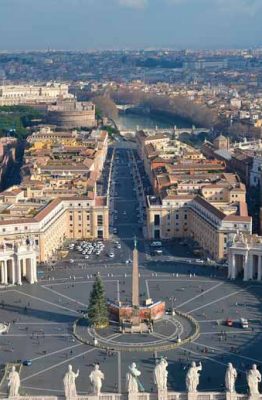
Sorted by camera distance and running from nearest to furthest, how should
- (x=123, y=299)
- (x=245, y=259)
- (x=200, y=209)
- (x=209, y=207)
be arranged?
(x=123, y=299), (x=245, y=259), (x=209, y=207), (x=200, y=209)

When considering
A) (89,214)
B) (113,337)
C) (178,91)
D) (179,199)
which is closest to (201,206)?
(179,199)

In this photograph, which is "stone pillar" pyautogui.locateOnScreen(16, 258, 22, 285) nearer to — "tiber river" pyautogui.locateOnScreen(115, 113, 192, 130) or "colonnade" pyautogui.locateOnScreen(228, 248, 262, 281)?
"colonnade" pyautogui.locateOnScreen(228, 248, 262, 281)

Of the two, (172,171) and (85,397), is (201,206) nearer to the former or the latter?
(172,171)

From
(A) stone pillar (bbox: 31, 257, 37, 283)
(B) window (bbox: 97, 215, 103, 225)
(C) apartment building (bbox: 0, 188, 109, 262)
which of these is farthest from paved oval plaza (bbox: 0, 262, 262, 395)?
(B) window (bbox: 97, 215, 103, 225)

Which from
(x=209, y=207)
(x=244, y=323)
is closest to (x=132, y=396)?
(x=244, y=323)

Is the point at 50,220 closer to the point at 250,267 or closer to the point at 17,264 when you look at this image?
the point at 17,264

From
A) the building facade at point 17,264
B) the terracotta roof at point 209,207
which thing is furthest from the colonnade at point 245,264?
the building facade at point 17,264
